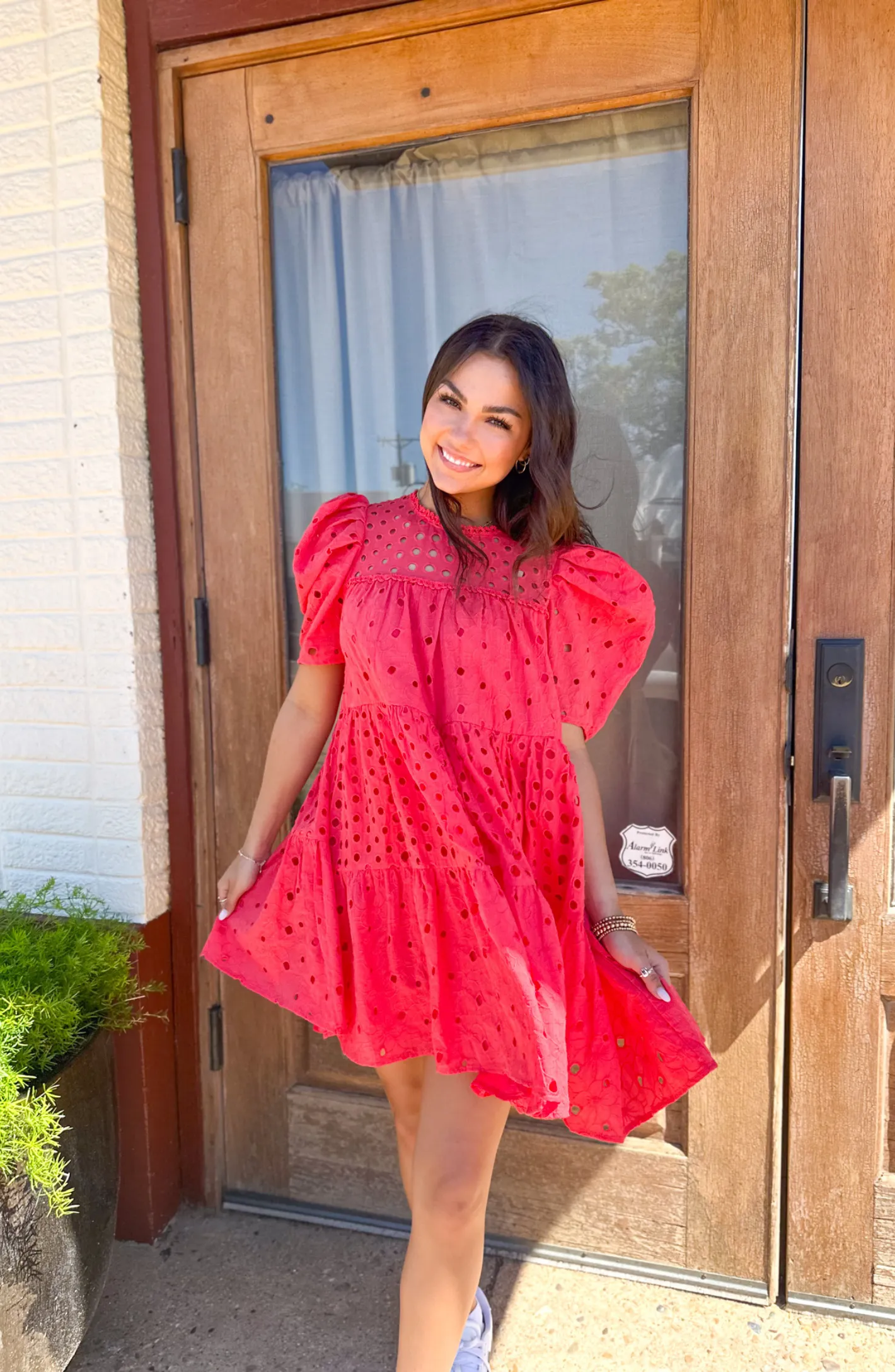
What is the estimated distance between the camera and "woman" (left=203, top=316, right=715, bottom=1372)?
1.58 meters

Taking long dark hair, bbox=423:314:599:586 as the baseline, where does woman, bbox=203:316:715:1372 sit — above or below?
below

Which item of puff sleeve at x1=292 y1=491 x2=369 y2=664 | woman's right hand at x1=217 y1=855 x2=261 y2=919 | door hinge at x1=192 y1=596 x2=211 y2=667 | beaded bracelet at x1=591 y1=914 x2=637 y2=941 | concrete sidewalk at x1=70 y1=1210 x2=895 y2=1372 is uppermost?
puff sleeve at x1=292 y1=491 x2=369 y2=664

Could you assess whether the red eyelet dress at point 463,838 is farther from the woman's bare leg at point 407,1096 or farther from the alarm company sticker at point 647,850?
the alarm company sticker at point 647,850

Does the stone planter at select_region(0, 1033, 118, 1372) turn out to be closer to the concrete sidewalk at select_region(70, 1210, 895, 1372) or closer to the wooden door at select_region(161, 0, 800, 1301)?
the concrete sidewalk at select_region(70, 1210, 895, 1372)

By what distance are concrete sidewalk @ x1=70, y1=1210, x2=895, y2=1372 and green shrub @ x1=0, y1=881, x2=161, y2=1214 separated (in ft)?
1.62

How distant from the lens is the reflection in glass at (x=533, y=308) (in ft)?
6.50

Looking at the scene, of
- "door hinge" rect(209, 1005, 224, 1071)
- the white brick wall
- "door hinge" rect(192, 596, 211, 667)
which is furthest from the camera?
"door hinge" rect(209, 1005, 224, 1071)

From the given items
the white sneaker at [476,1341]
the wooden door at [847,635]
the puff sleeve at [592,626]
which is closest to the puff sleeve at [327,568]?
the puff sleeve at [592,626]

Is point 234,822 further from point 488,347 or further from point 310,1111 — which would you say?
point 488,347

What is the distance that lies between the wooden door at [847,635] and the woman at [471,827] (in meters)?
0.45

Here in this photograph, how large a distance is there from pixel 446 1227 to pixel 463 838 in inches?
24.9

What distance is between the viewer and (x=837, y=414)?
6.07 ft

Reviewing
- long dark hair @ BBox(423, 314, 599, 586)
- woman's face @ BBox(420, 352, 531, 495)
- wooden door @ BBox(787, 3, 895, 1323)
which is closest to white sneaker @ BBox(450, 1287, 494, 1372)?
wooden door @ BBox(787, 3, 895, 1323)

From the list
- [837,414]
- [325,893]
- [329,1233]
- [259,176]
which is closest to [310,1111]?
[329,1233]
